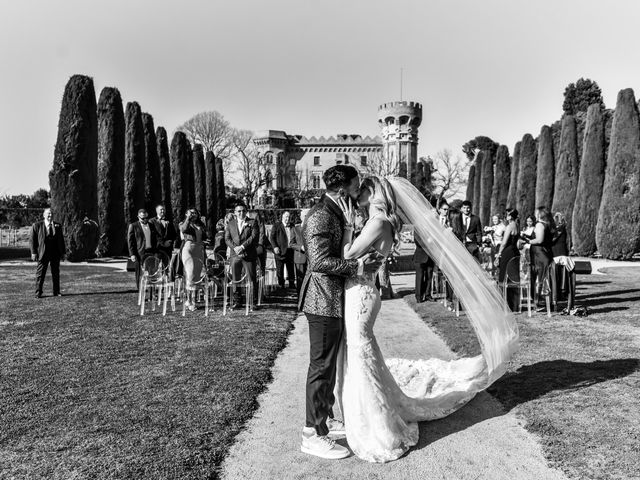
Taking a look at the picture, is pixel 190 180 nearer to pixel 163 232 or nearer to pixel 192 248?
pixel 163 232

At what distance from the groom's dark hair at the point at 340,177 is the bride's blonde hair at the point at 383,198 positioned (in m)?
0.23

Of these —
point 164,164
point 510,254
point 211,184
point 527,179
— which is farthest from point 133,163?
point 527,179

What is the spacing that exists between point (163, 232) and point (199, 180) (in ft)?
97.2

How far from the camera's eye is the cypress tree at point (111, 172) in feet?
81.0

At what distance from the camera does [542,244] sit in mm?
9688

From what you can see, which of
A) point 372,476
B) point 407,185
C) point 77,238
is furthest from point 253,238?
point 77,238

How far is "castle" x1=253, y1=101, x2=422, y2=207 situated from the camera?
239 feet

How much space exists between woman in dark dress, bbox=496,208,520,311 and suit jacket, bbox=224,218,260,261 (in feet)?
15.0

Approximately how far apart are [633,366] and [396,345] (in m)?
2.83

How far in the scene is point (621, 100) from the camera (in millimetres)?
23656

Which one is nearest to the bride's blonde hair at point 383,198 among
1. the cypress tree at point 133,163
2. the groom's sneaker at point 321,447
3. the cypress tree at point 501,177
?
the groom's sneaker at point 321,447

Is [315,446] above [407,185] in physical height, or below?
below

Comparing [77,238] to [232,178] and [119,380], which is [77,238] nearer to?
[119,380]

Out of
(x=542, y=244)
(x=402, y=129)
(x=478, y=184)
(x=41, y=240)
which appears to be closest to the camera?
(x=542, y=244)
